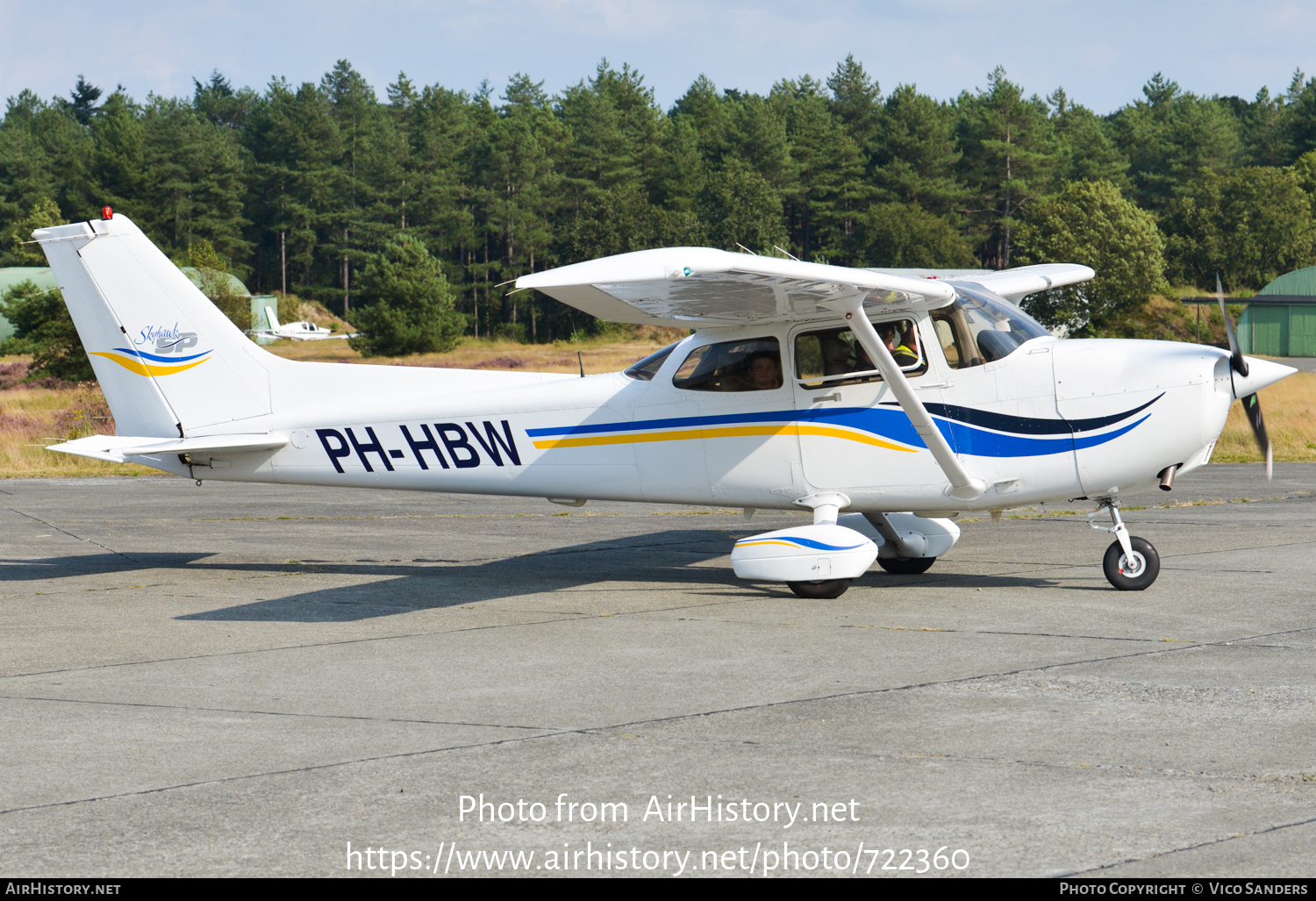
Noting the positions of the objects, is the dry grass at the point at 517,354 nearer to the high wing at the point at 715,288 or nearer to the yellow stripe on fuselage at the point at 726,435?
the yellow stripe on fuselage at the point at 726,435

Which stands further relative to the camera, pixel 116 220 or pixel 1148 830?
pixel 116 220

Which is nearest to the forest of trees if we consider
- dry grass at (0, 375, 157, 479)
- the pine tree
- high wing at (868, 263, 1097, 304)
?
the pine tree

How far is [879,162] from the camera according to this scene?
9294cm

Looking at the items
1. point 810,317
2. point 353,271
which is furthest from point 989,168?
point 810,317

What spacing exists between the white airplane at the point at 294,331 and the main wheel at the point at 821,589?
76.7 meters

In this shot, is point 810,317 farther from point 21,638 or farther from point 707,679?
point 21,638

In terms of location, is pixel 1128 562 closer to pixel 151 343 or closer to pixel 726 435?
pixel 726 435

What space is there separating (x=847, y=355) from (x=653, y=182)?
282 feet

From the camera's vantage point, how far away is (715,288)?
8852 mm

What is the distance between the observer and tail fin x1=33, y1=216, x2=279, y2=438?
11.4 metres

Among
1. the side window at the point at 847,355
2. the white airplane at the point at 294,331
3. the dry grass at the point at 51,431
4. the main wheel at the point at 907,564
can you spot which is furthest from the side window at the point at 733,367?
the white airplane at the point at 294,331

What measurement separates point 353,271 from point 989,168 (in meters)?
52.1

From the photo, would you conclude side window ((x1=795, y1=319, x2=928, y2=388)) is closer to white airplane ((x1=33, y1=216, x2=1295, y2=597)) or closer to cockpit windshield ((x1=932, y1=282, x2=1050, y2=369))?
white airplane ((x1=33, y1=216, x2=1295, y2=597))

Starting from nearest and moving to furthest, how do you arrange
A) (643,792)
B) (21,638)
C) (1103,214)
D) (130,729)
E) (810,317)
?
(643,792)
(130,729)
(21,638)
(810,317)
(1103,214)
